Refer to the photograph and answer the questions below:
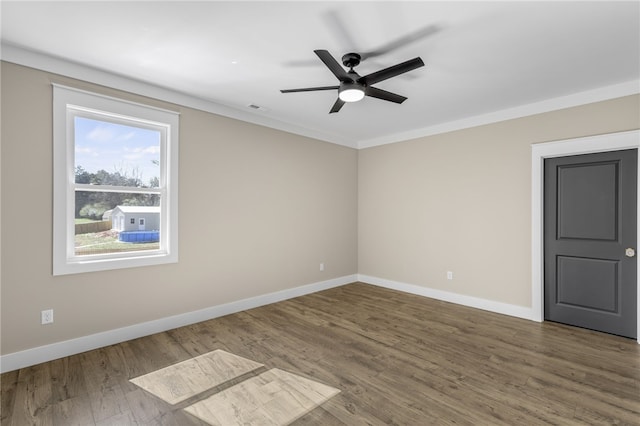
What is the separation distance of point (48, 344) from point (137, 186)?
1.66 metres

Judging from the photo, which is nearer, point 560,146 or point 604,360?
point 604,360

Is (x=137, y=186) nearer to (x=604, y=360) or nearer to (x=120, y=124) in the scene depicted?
(x=120, y=124)

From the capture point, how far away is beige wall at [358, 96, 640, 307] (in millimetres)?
3889

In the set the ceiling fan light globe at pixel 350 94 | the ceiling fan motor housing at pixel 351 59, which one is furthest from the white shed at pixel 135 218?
the ceiling fan motor housing at pixel 351 59

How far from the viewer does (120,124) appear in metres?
3.29

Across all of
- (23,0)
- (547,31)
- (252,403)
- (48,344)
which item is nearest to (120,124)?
(23,0)

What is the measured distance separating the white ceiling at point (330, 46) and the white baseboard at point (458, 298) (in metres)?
2.54

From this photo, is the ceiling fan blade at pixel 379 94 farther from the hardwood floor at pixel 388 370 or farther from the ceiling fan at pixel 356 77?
the hardwood floor at pixel 388 370

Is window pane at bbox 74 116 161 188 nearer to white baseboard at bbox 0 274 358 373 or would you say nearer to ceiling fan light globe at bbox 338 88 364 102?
white baseboard at bbox 0 274 358 373

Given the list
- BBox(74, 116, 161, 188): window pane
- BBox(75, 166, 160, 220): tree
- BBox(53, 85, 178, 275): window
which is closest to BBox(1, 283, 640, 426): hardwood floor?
BBox(53, 85, 178, 275): window

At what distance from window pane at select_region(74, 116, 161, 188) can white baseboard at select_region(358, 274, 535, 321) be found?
3902 mm

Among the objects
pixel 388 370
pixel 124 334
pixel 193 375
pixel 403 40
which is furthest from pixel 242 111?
pixel 388 370

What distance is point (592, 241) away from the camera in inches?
140

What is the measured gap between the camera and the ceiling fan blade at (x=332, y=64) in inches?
84.3
